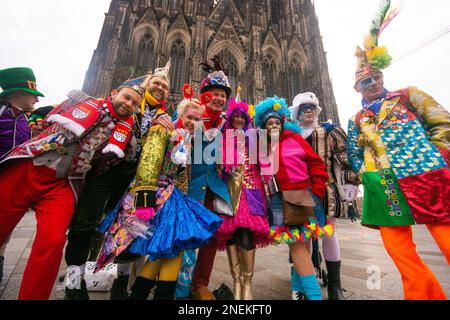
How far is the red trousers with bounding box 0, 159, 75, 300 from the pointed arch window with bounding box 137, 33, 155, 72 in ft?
58.1

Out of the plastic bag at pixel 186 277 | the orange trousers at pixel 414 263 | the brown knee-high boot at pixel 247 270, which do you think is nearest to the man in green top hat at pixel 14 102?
the plastic bag at pixel 186 277

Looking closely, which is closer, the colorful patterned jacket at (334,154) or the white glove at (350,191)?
the white glove at (350,191)

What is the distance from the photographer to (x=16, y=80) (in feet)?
7.10

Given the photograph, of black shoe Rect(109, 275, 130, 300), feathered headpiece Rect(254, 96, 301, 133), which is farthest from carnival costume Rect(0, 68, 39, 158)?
feathered headpiece Rect(254, 96, 301, 133)

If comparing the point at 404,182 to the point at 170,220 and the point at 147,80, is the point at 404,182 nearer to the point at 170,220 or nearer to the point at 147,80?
the point at 170,220

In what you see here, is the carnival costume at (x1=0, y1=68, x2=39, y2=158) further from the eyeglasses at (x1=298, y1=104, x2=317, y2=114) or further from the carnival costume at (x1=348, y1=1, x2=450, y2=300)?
the carnival costume at (x1=348, y1=1, x2=450, y2=300)

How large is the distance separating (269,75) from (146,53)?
37.6 feet

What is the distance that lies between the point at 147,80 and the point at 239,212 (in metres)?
1.56

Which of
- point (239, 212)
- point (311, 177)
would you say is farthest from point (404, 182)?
point (239, 212)

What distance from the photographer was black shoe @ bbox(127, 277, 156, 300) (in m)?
1.48

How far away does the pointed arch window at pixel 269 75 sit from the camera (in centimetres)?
2012

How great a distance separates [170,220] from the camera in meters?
1.51

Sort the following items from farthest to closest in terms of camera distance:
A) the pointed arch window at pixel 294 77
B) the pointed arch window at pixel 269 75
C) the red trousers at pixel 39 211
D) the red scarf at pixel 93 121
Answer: the pointed arch window at pixel 294 77 → the pointed arch window at pixel 269 75 → the red scarf at pixel 93 121 → the red trousers at pixel 39 211

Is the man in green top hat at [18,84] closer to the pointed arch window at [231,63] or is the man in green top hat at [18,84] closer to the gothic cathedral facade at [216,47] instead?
the gothic cathedral facade at [216,47]
